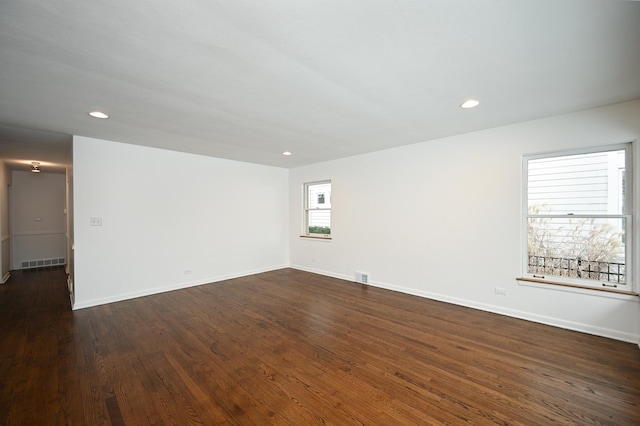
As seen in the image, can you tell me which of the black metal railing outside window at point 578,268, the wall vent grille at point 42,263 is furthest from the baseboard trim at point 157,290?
the black metal railing outside window at point 578,268

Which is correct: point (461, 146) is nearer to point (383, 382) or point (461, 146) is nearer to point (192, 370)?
point (383, 382)

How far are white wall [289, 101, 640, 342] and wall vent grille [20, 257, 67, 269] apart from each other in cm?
768

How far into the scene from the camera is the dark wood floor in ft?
5.76

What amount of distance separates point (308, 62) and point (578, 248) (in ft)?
12.3

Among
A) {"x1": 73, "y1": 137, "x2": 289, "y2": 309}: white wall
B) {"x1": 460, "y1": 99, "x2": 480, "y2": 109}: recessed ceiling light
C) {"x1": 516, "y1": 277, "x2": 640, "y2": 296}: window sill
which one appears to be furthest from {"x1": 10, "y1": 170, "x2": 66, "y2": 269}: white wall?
{"x1": 516, "y1": 277, "x2": 640, "y2": 296}: window sill

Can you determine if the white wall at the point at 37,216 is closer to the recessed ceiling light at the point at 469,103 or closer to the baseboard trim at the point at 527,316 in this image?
the baseboard trim at the point at 527,316

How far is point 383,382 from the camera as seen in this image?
2.07m

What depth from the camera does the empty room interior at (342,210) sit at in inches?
65.7

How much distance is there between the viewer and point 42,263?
669 cm

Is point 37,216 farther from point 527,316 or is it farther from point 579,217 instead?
point 579,217

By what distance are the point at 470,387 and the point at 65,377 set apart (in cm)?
336

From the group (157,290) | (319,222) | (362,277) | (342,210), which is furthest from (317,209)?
(157,290)

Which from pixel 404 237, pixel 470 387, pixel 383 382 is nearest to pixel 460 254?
pixel 404 237

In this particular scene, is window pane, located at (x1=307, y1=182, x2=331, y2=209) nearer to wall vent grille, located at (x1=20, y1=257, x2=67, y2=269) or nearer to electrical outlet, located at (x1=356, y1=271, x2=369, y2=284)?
electrical outlet, located at (x1=356, y1=271, x2=369, y2=284)
